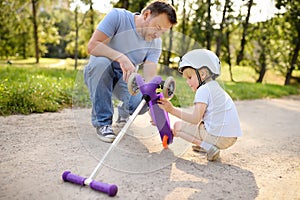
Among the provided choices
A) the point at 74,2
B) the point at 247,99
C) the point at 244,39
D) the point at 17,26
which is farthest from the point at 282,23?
the point at 17,26

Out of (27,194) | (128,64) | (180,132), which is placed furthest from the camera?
(180,132)

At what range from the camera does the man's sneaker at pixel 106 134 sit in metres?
2.88

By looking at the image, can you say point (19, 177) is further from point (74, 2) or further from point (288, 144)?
point (74, 2)

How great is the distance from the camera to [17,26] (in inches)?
776

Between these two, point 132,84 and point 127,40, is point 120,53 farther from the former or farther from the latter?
point 132,84

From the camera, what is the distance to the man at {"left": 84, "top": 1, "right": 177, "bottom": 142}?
2.55 m

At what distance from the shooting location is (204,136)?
2.75m

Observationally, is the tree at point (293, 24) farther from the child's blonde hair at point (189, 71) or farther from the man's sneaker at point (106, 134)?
the man's sneaker at point (106, 134)

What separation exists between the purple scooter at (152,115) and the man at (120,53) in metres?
0.12

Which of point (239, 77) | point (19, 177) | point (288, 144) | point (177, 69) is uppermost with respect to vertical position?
point (177, 69)

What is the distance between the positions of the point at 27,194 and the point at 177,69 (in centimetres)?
132

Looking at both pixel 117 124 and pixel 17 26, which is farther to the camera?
pixel 17 26

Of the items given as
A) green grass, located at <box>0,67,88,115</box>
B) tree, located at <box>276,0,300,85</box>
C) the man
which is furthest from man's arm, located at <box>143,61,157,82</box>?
tree, located at <box>276,0,300,85</box>

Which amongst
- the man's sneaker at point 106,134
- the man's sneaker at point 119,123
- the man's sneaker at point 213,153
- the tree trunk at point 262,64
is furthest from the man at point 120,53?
the tree trunk at point 262,64
